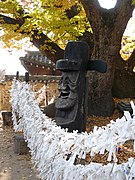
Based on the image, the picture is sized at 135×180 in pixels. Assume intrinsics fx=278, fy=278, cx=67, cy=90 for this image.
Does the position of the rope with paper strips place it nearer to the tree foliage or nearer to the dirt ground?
the dirt ground

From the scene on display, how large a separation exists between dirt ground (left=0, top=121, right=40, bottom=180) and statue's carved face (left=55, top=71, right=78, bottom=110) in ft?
3.67

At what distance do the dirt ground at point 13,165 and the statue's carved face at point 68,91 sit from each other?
1119 millimetres

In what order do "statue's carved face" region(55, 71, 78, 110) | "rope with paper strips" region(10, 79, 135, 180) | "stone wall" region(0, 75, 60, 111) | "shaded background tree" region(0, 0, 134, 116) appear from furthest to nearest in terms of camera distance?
"stone wall" region(0, 75, 60, 111)
"shaded background tree" region(0, 0, 134, 116)
"statue's carved face" region(55, 71, 78, 110)
"rope with paper strips" region(10, 79, 135, 180)

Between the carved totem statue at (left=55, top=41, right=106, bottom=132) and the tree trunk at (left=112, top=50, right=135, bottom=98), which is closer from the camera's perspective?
the carved totem statue at (left=55, top=41, right=106, bottom=132)

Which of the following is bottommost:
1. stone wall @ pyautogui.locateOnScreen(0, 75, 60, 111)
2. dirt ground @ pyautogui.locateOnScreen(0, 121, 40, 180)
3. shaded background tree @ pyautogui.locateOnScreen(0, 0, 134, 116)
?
dirt ground @ pyautogui.locateOnScreen(0, 121, 40, 180)

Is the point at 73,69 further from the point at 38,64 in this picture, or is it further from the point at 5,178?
the point at 38,64

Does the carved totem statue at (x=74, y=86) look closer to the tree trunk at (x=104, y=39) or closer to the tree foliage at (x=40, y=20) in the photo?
the tree foliage at (x=40, y=20)

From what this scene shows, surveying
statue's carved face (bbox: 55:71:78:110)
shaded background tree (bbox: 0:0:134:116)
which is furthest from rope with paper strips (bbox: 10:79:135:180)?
shaded background tree (bbox: 0:0:134:116)

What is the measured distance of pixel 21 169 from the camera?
4461mm

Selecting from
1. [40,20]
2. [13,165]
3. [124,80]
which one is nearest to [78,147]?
[13,165]

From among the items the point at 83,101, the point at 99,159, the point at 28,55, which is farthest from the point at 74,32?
the point at 28,55

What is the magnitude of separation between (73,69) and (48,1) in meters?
3.33

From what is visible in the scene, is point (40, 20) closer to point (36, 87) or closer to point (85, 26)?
point (85, 26)

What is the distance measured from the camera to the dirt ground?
13.5 feet
